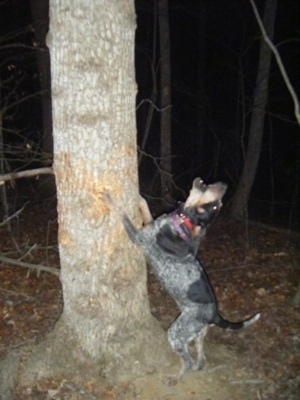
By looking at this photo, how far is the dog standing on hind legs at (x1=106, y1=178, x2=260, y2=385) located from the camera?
13.6 feet

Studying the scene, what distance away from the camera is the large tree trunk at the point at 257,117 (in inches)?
399

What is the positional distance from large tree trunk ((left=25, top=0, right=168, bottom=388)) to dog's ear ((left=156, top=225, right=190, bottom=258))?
0.95 ft

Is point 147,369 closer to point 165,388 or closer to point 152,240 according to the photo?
point 165,388

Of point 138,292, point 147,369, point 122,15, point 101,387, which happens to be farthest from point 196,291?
point 122,15

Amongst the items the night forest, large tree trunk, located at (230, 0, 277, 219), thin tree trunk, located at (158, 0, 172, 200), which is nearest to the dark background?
the night forest

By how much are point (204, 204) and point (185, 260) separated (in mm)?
611

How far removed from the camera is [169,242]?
13.5 feet

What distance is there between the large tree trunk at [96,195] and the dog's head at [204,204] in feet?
2.00

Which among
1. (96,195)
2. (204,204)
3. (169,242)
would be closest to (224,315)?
(169,242)

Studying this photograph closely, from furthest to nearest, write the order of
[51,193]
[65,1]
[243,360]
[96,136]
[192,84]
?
[192,84], [51,193], [243,360], [96,136], [65,1]

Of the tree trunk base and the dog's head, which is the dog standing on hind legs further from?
the tree trunk base

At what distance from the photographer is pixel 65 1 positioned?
135 inches

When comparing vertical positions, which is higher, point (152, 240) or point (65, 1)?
point (65, 1)

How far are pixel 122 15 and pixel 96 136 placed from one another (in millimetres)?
1072
